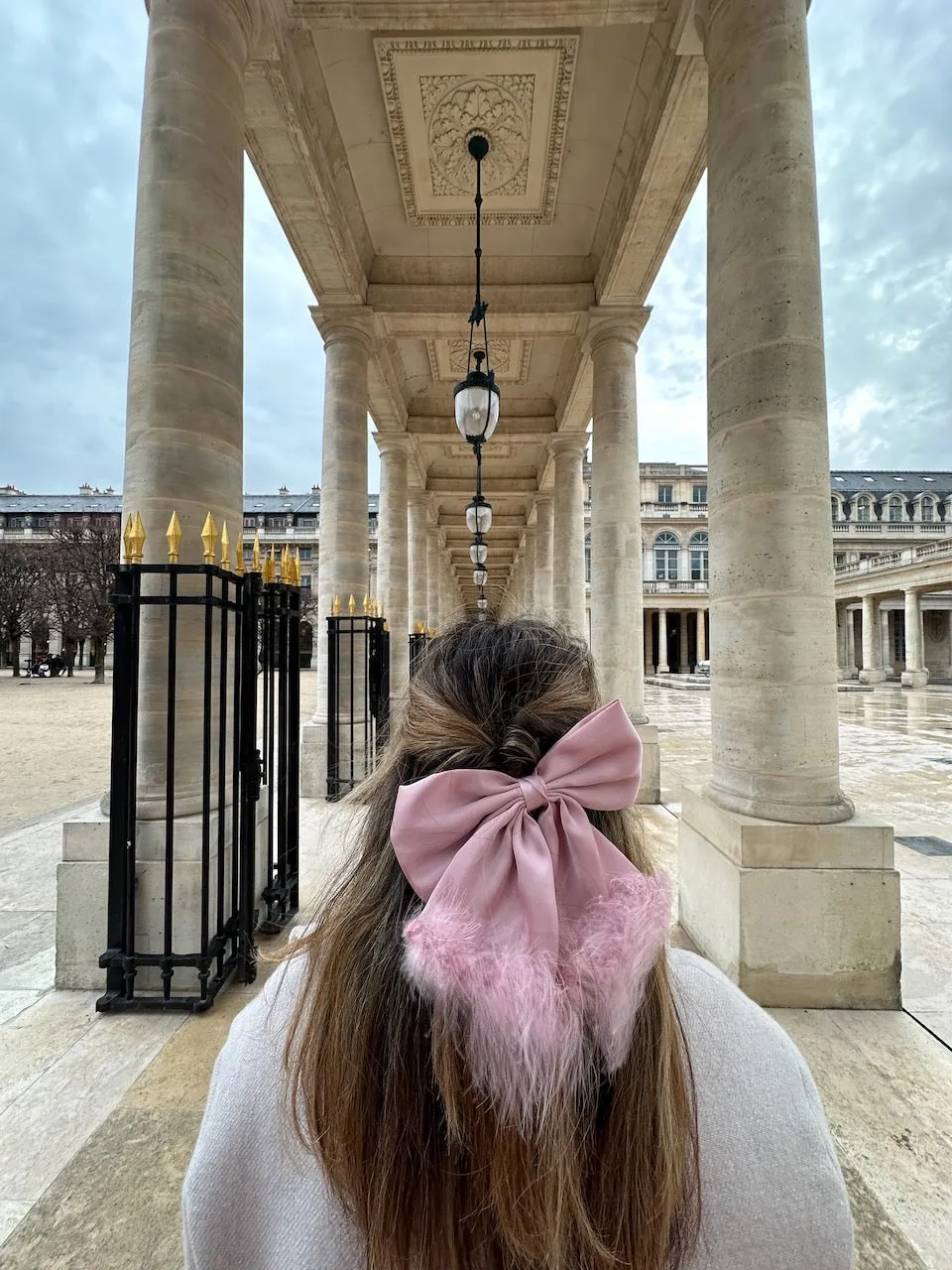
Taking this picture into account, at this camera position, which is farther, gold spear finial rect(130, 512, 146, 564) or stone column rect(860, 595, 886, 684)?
stone column rect(860, 595, 886, 684)

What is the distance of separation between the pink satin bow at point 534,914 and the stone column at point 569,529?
12.3 meters

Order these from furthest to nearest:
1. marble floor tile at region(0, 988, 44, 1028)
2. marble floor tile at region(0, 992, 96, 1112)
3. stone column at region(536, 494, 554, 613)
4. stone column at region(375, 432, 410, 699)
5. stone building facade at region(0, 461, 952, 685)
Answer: stone building facade at region(0, 461, 952, 685)
stone column at region(536, 494, 554, 613)
stone column at region(375, 432, 410, 699)
marble floor tile at region(0, 988, 44, 1028)
marble floor tile at region(0, 992, 96, 1112)

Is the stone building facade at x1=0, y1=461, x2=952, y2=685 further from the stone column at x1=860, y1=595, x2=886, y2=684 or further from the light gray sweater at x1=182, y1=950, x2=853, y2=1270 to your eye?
the light gray sweater at x1=182, y1=950, x2=853, y2=1270

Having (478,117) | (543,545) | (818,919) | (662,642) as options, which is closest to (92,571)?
(543,545)

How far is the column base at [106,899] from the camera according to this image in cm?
324

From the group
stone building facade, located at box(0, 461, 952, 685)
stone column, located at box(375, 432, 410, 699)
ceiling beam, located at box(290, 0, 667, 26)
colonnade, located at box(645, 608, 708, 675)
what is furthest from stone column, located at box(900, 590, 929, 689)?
ceiling beam, located at box(290, 0, 667, 26)

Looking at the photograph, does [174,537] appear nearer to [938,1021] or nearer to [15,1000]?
[15,1000]

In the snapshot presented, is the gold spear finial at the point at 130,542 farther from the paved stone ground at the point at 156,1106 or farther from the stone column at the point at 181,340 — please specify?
the paved stone ground at the point at 156,1106

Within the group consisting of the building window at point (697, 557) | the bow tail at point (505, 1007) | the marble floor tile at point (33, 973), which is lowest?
the marble floor tile at point (33, 973)

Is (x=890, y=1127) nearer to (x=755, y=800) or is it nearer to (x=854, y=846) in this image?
(x=854, y=846)

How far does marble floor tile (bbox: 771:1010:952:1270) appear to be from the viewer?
2.03m

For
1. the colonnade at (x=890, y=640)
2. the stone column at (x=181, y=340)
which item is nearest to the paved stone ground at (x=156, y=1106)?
the stone column at (x=181, y=340)

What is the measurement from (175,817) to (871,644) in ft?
135

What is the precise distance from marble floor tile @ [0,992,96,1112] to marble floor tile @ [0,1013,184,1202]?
0.15ft
